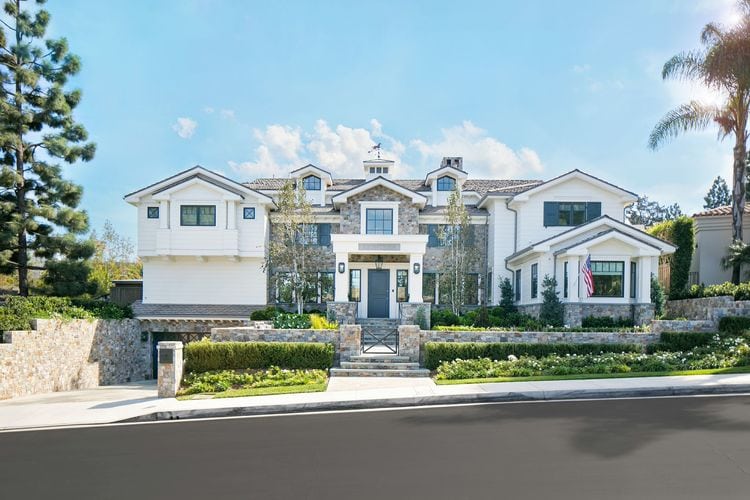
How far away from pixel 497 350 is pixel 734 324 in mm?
7821

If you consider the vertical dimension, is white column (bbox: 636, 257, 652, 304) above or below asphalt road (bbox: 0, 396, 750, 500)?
above

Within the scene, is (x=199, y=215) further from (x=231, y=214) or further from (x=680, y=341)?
(x=680, y=341)

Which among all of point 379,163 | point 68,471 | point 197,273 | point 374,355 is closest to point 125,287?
point 197,273

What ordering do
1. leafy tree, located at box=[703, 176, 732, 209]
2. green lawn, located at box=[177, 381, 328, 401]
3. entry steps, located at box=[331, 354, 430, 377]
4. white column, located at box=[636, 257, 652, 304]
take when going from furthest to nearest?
leafy tree, located at box=[703, 176, 732, 209], white column, located at box=[636, 257, 652, 304], entry steps, located at box=[331, 354, 430, 377], green lawn, located at box=[177, 381, 328, 401]

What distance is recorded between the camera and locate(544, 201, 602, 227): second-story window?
89.7 ft

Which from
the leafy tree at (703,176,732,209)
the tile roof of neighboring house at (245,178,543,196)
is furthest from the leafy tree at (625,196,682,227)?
the tile roof of neighboring house at (245,178,543,196)

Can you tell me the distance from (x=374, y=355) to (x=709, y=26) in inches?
789

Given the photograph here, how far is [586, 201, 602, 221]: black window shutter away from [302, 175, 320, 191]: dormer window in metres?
13.3

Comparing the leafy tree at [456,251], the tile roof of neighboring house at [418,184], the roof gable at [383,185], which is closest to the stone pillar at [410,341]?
the leafy tree at [456,251]

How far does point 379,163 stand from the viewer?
106 feet

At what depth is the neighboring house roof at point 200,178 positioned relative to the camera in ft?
88.7

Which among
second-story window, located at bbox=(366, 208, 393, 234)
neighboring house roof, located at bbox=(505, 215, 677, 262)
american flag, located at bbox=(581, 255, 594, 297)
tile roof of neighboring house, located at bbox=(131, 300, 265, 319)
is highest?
second-story window, located at bbox=(366, 208, 393, 234)

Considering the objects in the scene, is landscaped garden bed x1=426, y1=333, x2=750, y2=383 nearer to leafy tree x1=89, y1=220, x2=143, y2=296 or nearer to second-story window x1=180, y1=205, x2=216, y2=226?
second-story window x1=180, y1=205, x2=216, y2=226

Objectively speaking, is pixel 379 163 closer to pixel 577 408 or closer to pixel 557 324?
pixel 557 324
